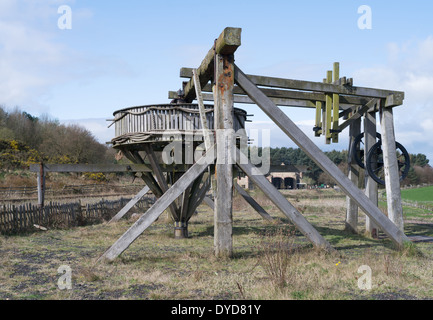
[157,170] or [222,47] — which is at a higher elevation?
[222,47]

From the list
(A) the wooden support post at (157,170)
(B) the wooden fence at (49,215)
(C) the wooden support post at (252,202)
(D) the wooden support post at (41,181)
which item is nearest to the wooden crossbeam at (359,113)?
(C) the wooden support post at (252,202)

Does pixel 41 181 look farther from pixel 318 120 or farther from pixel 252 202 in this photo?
pixel 318 120

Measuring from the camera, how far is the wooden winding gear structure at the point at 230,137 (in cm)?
750

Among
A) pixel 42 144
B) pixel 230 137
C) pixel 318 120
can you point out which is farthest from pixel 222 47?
pixel 42 144

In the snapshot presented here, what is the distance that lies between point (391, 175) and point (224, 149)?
4548 mm

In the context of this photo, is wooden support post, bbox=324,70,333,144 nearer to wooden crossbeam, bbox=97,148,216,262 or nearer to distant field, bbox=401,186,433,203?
wooden crossbeam, bbox=97,148,216,262

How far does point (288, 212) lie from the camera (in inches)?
300

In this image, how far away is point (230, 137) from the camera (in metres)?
7.52

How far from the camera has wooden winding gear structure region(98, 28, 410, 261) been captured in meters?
7.50

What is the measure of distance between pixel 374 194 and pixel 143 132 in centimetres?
659

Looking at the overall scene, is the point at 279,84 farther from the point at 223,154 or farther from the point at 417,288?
the point at 417,288

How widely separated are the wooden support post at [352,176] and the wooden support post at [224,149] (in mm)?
5712
